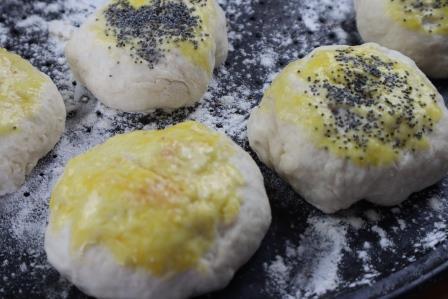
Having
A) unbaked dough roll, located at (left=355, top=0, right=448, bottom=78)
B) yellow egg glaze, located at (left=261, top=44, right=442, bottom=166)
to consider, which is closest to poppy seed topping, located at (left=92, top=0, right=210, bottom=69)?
yellow egg glaze, located at (left=261, top=44, right=442, bottom=166)

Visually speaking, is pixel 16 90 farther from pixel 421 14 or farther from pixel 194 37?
pixel 421 14

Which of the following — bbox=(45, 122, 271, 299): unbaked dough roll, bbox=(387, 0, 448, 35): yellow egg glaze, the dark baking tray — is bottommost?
the dark baking tray

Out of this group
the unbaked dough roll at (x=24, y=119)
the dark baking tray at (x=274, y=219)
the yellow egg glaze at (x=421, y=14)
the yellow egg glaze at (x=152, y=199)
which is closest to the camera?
the yellow egg glaze at (x=152, y=199)

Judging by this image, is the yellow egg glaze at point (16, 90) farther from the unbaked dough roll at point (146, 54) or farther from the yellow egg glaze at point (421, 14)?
the yellow egg glaze at point (421, 14)

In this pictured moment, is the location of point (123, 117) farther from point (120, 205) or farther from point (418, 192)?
point (418, 192)

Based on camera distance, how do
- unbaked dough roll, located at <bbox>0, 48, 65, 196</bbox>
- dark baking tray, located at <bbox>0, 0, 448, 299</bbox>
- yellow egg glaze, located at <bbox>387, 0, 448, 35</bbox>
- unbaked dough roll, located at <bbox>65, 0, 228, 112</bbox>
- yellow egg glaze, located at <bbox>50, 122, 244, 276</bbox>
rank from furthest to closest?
yellow egg glaze, located at <bbox>387, 0, 448, 35</bbox> → unbaked dough roll, located at <bbox>65, 0, 228, 112</bbox> → unbaked dough roll, located at <bbox>0, 48, 65, 196</bbox> → dark baking tray, located at <bbox>0, 0, 448, 299</bbox> → yellow egg glaze, located at <bbox>50, 122, 244, 276</bbox>

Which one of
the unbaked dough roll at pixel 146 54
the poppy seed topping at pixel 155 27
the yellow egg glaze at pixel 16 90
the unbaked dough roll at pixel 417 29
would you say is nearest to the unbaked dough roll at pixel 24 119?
the yellow egg glaze at pixel 16 90

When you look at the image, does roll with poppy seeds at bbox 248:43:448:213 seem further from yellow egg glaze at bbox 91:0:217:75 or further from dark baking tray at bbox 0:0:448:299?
yellow egg glaze at bbox 91:0:217:75
